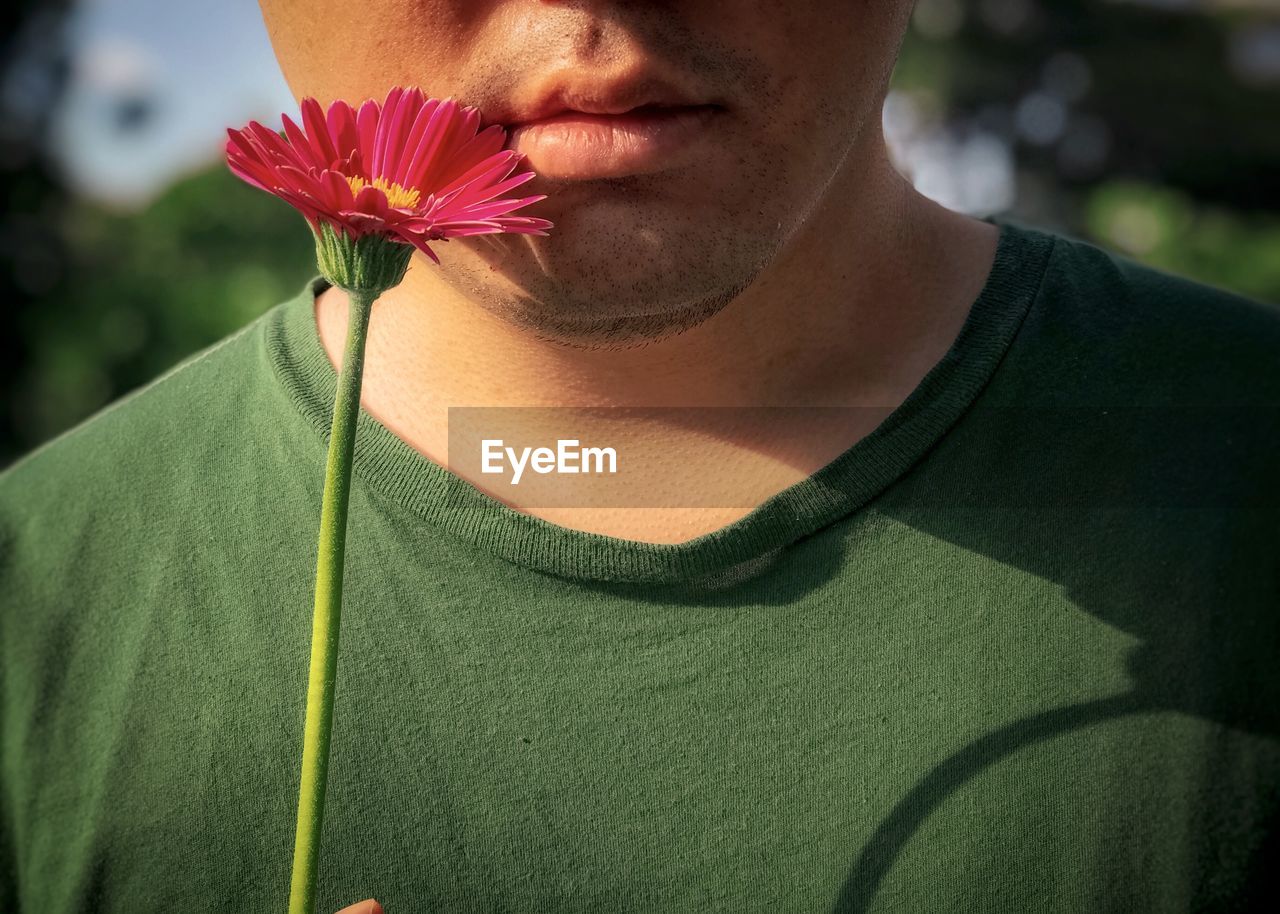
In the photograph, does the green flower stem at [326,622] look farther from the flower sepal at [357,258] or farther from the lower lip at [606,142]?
the lower lip at [606,142]

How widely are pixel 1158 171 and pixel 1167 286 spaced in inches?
943

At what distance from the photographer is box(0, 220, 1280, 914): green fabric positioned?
167cm

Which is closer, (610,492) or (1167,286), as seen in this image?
(610,492)

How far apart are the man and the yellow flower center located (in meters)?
0.25

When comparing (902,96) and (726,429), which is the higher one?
(902,96)

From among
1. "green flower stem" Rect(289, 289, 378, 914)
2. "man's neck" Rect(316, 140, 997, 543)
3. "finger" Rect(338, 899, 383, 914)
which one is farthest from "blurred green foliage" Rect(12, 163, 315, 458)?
"green flower stem" Rect(289, 289, 378, 914)

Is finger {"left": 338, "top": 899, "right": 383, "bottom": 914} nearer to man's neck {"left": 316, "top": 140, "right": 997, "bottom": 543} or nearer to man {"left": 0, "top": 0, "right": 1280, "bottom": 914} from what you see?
man {"left": 0, "top": 0, "right": 1280, "bottom": 914}

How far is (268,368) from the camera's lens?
1.95 metres

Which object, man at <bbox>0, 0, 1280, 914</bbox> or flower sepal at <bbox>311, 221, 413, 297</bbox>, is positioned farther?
man at <bbox>0, 0, 1280, 914</bbox>

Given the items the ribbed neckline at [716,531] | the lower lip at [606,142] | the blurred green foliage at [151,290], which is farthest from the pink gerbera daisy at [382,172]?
the blurred green foliage at [151,290]

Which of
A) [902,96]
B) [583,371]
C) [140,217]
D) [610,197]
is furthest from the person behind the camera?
[902,96]

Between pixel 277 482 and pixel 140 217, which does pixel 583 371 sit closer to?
pixel 277 482

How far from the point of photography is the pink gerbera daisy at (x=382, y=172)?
3.97 ft

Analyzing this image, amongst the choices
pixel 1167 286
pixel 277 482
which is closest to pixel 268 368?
pixel 277 482
